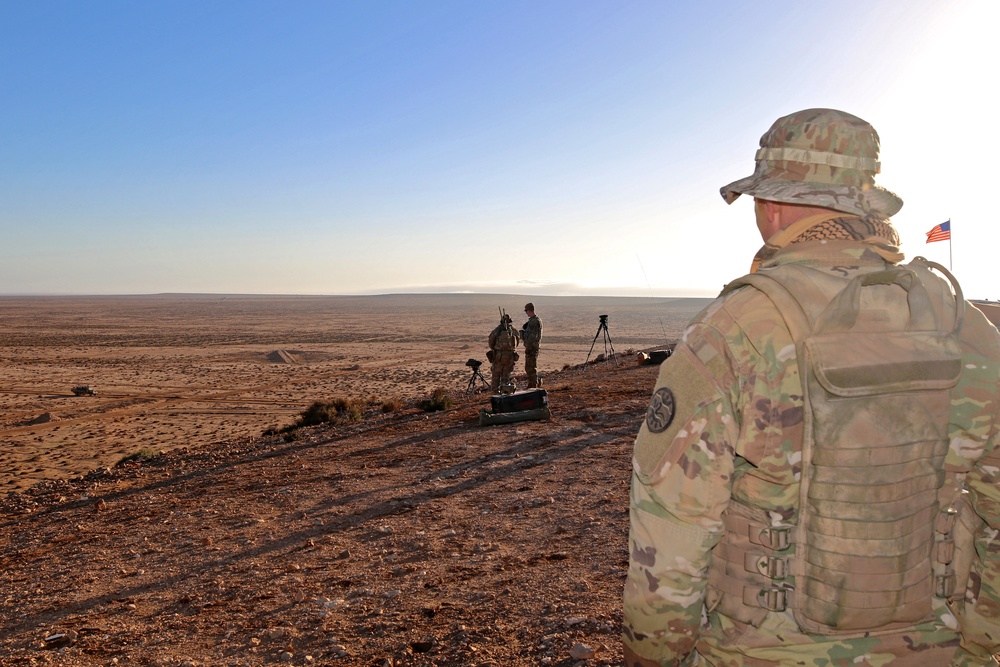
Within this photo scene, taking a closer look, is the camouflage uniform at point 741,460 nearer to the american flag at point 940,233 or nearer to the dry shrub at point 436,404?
the dry shrub at point 436,404

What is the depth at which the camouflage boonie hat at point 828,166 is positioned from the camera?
1.76 m

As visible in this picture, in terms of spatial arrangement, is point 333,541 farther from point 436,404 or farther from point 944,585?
point 436,404

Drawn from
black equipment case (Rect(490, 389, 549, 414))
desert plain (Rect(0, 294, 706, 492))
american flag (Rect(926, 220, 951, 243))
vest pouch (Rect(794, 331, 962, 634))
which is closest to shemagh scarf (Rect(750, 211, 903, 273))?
vest pouch (Rect(794, 331, 962, 634))

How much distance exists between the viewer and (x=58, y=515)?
6.62 meters

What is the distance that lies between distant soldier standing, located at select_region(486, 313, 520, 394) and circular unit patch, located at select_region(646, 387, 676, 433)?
1035 cm

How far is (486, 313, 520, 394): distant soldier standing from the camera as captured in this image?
40.0 feet

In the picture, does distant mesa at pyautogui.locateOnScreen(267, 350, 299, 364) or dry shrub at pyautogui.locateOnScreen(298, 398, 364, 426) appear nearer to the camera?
dry shrub at pyautogui.locateOnScreen(298, 398, 364, 426)

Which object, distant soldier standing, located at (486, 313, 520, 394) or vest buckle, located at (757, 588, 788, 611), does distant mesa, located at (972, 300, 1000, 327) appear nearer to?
vest buckle, located at (757, 588, 788, 611)

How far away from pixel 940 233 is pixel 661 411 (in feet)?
47.6

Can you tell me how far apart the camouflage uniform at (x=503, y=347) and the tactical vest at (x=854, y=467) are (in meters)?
10.4

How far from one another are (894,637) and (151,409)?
1766cm

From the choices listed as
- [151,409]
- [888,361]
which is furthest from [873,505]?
[151,409]

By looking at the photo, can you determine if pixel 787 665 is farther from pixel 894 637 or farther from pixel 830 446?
pixel 830 446

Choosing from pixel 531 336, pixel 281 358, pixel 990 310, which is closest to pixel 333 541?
pixel 531 336
